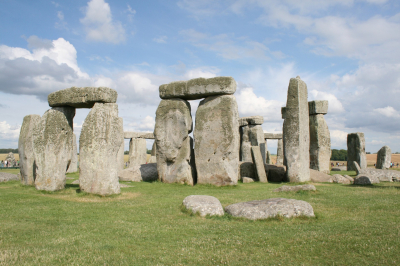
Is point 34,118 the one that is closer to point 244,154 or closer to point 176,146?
point 176,146

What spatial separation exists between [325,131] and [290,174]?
630 cm

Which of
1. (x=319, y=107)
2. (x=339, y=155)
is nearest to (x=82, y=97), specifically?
(x=319, y=107)

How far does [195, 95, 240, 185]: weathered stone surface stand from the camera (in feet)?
43.2

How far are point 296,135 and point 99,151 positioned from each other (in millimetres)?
8603

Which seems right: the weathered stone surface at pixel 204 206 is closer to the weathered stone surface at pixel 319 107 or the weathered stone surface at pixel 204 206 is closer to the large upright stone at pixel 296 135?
the large upright stone at pixel 296 135

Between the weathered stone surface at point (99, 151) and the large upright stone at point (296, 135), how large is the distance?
26.0 ft

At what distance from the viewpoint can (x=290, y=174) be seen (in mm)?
13914

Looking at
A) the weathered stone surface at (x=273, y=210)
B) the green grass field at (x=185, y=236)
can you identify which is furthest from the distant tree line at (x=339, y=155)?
the weathered stone surface at (x=273, y=210)

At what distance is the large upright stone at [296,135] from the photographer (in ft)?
45.1

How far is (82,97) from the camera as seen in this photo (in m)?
9.90

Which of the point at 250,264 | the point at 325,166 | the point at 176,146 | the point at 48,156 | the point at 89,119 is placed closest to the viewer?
the point at 250,264

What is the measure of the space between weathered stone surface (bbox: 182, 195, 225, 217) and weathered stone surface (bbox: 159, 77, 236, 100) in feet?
23.3

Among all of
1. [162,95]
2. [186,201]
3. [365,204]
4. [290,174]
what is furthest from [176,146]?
[365,204]

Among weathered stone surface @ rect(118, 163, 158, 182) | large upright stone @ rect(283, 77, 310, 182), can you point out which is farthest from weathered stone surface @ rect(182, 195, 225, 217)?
weathered stone surface @ rect(118, 163, 158, 182)
